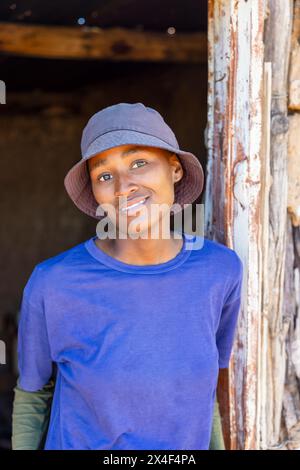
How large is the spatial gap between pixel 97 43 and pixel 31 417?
2787 millimetres

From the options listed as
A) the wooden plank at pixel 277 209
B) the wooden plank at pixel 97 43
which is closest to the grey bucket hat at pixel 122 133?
the wooden plank at pixel 277 209

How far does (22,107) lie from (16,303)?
1979 mm

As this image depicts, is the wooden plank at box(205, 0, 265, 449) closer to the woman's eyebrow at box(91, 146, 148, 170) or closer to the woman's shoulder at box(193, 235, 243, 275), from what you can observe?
the woman's shoulder at box(193, 235, 243, 275)

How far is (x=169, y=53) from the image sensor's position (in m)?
4.27

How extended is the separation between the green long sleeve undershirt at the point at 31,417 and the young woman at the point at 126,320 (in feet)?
0.06

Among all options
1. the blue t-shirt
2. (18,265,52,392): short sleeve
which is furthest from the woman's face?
(18,265,52,392): short sleeve

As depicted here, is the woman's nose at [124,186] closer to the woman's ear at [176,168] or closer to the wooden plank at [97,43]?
the woman's ear at [176,168]

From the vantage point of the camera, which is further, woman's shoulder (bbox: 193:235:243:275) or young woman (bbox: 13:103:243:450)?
woman's shoulder (bbox: 193:235:243:275)

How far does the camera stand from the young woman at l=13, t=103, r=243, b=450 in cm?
165

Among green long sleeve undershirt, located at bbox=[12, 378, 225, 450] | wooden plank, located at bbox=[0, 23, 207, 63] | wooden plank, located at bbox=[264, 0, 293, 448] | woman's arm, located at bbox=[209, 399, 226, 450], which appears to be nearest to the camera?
green long sleeve undershirt, located at bbox=[12, 378, 225, 450]

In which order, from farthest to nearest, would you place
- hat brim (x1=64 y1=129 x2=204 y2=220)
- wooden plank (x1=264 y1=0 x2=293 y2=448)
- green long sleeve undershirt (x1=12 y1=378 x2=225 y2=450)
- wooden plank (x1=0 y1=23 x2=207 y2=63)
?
1. wooden plank (x1=0 y1=23 x2=207 y2=63)
2. wooden plank (x1=264 y1=0 x2=293 y2=448)
3. green long sleeve undershirt (x1=12 y1=378 x2=225 y2=450)
4. hat brim (x1=64 y1=129 x2=204 y2=220)

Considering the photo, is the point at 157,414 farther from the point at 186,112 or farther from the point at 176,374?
the point at 186,112

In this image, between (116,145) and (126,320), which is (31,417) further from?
(116,145)

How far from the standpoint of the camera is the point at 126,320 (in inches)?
65.4
